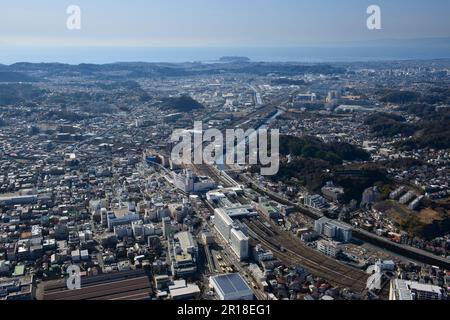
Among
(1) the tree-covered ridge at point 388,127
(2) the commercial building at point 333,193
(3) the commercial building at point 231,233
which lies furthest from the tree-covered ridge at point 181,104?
(3) the commercial building at point 231,233

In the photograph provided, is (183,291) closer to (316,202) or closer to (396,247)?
(396,247)

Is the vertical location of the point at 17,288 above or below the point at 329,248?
below

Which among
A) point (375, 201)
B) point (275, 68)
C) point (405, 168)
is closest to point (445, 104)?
point (405, 168)

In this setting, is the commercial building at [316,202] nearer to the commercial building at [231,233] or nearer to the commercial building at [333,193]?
the commercial building at [333,193]

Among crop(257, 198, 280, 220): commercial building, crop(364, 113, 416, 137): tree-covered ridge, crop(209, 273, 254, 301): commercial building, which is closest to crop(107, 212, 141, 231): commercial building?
crop(257, 198, 280, 220): commercial building

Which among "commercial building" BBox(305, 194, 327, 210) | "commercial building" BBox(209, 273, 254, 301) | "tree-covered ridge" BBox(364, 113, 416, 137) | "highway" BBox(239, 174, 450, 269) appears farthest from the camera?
"tree-covered ridge" BBox(364, 113, 416, 137)

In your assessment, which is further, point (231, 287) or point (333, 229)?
point (333, 229)

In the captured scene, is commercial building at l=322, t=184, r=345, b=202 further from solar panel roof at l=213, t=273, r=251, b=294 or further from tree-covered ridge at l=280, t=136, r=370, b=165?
solar panel roof at l=213, t=273, r=251, b=294

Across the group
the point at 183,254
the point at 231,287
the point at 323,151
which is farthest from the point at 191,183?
the point at 231,287
